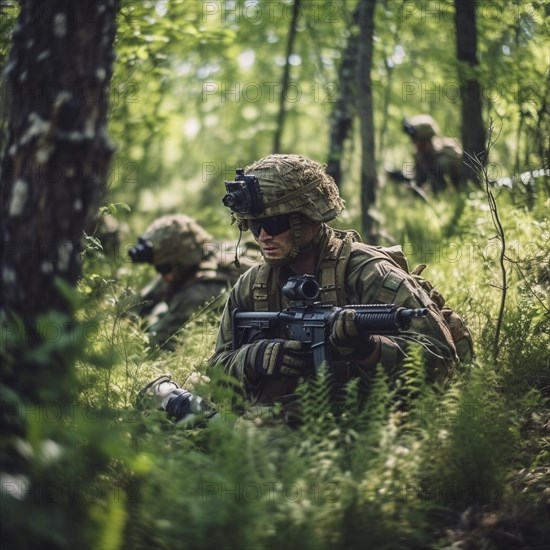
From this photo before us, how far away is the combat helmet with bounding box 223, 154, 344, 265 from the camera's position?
525cm

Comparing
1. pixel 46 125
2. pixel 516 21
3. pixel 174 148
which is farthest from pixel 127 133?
pixel 174 148

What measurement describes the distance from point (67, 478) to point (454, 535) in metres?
1.67

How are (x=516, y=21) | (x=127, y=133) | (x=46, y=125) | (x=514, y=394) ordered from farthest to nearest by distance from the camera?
1. (x=127, y=133)
2. (x=516, y=21)
3. (x=514, y=394)
4. (x=46, y=125)

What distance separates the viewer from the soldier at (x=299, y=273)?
16.3 feet

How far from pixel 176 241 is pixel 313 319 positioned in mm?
4433

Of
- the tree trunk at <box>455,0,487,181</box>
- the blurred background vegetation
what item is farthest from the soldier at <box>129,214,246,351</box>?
the tree trunk at <box>455,0,487,181</box>

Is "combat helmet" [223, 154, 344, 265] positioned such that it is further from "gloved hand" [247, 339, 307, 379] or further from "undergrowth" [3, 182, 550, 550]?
"undergrowth" [3, 182, 550, 550]

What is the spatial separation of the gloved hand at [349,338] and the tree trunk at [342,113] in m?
7.13

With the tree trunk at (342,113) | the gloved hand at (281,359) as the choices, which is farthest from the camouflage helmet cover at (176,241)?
the gloved hand at (281,359)

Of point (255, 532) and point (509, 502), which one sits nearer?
point (255, 532)

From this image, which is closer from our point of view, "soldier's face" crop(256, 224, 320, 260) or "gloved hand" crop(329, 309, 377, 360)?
"gloved hand" crop(329, 309, 377, 360)

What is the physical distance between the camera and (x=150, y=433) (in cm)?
423

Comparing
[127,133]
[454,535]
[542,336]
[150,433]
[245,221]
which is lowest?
[454,535]

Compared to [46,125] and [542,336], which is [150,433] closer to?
[46,125]
